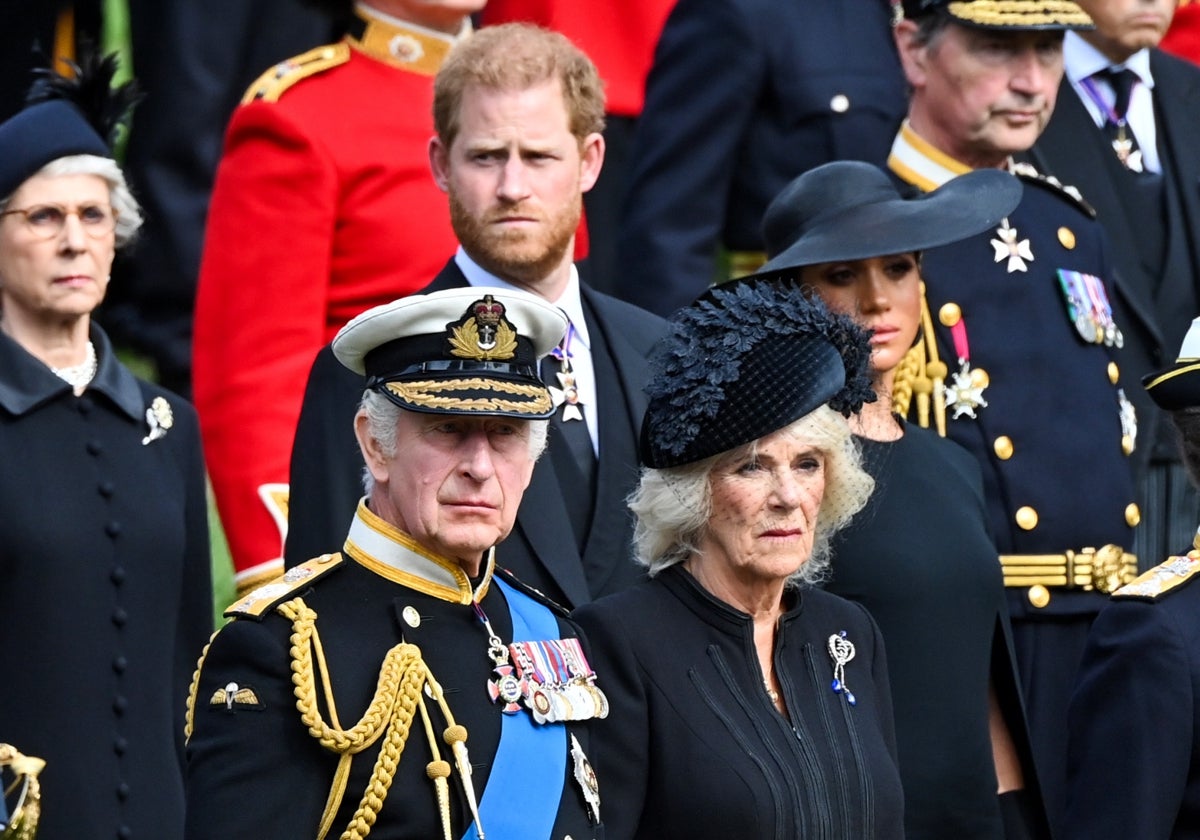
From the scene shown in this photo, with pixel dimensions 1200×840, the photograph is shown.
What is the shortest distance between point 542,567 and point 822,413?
0.79 meters

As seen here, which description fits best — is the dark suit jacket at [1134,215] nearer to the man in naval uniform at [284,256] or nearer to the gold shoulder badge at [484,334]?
the man in naval uniform at [284,256]

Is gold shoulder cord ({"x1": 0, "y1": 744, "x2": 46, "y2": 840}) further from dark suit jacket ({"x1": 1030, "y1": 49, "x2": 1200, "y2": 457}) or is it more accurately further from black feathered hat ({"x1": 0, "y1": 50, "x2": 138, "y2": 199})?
dark suit jacket ({"x1": 1030, "y1": 49, "x2": 1200, "y2": 457})

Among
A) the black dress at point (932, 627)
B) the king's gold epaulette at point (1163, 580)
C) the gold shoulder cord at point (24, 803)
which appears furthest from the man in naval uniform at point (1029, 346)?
the gold shoulder cord at point (24, 803)

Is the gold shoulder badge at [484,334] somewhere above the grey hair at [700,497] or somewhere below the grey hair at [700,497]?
above

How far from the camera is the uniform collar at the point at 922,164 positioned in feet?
22.4

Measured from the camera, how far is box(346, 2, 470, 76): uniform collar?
716 centimetres

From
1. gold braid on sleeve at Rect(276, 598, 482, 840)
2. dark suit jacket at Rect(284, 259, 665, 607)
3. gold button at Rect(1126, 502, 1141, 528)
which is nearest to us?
gold braid on sleeve at Rect(276, 598, 482, 840)

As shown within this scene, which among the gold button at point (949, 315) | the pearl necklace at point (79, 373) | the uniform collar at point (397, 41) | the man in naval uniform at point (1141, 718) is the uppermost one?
the uniform collar at point (397, 41)

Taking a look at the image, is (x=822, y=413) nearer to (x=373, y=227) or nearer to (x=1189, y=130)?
(x=373, y=227)

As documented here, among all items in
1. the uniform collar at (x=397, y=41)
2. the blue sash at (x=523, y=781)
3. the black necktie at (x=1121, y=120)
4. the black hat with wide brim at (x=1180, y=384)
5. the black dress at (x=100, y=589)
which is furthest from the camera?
the black necktie at (x=1121, y=120)

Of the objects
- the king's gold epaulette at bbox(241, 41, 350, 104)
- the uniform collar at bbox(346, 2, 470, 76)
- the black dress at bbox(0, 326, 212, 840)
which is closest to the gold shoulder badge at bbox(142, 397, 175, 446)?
the black dress at bbox(0, 326, 212, 840)

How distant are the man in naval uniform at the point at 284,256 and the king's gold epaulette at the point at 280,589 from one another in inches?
80.8

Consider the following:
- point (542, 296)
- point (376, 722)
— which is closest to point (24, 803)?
point (376, 722)

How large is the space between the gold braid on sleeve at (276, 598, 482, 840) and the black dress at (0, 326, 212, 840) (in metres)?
1.94
